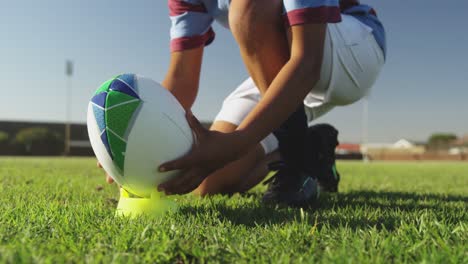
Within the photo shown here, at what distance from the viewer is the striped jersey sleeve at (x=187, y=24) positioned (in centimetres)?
309

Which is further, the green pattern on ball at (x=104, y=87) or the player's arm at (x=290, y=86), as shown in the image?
the green pattern on ball at (x=104, y=87)

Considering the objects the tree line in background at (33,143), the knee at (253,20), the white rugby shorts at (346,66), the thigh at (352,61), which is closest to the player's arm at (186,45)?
the knee at (253,20)

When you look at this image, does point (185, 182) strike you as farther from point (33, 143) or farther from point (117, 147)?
point (33, 143)

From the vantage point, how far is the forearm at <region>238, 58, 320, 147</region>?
6.03 feet

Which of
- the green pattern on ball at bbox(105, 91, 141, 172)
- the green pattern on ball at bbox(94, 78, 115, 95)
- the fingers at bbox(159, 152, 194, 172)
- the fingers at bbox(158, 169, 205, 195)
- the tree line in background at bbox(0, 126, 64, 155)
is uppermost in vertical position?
the green pattern on ball at bbox(94, 78, 115, 95)

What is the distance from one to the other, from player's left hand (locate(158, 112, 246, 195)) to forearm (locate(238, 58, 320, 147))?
0.21 ft

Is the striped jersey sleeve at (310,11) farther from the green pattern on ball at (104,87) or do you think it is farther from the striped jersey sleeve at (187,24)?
the striped jersey sleeve at (187,24)

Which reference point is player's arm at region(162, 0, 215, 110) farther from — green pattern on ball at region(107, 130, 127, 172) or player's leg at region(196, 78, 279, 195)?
green pattern on ball at region(107, 130, 127, 172)

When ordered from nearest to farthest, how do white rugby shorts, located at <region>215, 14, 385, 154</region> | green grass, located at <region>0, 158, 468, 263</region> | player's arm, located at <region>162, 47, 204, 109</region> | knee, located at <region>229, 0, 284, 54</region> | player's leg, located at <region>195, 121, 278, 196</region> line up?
green grass, located at <region>0, 158, 468, 263</region> < knee, located at <region>229, 0, 284, 54</region> < white rugby shorts, located at <region>215, 14, 385, 154</region> < player's arm, located at <region>162, 47, 204, 109</region> < player's leg, located at <region>195, 121, 278, 196</region>

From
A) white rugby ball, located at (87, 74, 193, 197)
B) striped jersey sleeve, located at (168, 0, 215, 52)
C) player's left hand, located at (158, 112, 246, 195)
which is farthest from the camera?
striped jersey sleeve, located at (168, 0, 215, 52)

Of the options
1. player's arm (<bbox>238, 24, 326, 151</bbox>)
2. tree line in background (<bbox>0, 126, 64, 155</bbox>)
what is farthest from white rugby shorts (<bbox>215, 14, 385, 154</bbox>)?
tree line in background (<bbox>0, 126, 64, 155</bbox>)

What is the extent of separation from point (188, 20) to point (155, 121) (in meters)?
1.42

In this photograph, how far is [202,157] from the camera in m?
1.75

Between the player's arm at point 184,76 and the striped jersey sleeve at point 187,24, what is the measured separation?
55 millimetres
